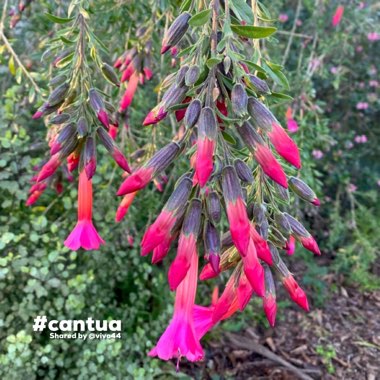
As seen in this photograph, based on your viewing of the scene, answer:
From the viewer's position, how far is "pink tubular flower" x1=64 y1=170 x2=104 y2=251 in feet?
4.40

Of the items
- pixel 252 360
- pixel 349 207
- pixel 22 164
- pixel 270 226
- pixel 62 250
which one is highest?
pixel 270 226

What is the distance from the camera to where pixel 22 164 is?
2480 mm

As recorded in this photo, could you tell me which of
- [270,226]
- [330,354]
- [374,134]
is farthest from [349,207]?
[270,226]

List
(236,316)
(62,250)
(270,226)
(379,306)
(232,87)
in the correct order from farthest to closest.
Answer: (379,306) < (236,316) < (62,250) < (270,226) < (232,87)

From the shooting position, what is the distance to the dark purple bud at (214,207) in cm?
87

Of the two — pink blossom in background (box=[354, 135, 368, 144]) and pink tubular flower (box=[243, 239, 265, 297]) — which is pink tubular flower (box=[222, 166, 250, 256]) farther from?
pink blossom in background (box=[354, 135, 368, 144])

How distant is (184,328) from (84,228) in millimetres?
522

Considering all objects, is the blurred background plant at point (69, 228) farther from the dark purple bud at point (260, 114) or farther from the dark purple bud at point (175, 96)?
the dark purple bud at point (260, 114)

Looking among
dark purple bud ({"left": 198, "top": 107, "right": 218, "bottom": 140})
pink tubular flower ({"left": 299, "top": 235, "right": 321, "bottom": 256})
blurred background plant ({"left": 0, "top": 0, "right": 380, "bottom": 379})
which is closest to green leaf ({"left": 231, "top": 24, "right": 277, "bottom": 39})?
dark purple bud ({"left": 198, "top": 107, "right": 218, "bottom": 140})

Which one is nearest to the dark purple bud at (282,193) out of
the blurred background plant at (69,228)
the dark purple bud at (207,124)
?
the dark purple bud at (207,124)

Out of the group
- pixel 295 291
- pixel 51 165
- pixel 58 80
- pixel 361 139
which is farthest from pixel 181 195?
pixel 361 139

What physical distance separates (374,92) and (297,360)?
246 cm

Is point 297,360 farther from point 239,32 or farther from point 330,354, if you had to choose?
point 239,32

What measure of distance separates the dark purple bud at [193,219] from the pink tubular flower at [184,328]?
132mm
